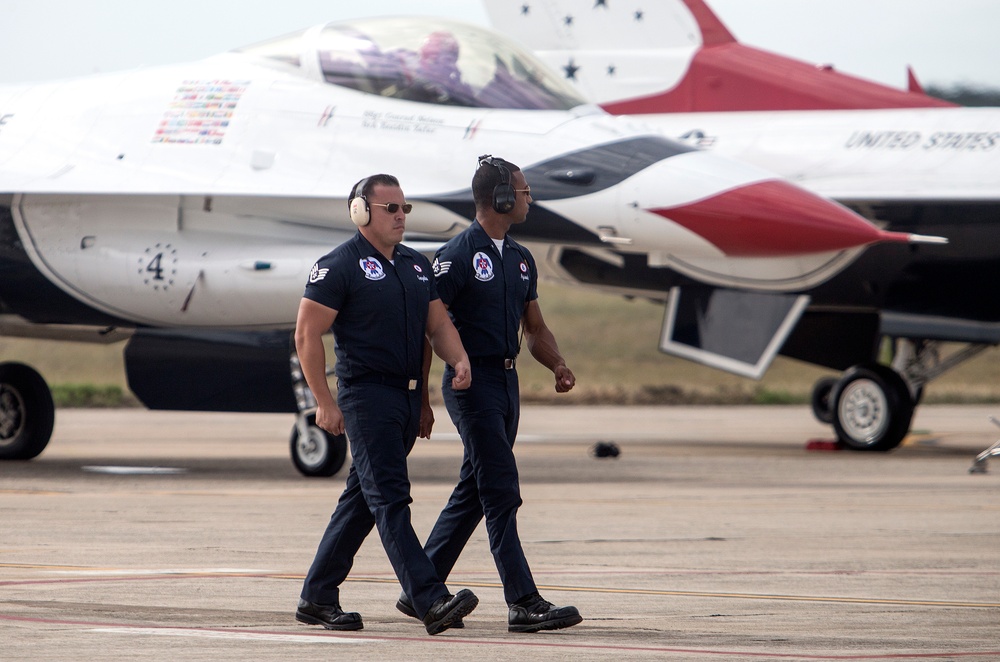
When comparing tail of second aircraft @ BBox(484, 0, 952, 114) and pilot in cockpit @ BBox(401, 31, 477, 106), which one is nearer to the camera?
pilot in cockpit @ BBox(401, 31, 477, 106)

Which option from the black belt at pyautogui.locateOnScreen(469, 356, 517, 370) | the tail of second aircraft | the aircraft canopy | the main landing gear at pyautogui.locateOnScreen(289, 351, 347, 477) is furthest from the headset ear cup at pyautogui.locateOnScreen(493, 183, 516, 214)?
the tail of second aircraft

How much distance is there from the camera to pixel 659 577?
7.28 meters

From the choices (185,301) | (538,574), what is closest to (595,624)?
(538,574)

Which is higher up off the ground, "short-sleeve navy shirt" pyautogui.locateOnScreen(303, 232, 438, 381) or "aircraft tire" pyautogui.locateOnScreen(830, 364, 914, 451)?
"short-sleeve navy shirt" pyautogui.locateOnScreen(303, 232, 438, 381)

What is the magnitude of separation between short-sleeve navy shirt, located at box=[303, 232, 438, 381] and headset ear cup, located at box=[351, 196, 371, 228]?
66 mm

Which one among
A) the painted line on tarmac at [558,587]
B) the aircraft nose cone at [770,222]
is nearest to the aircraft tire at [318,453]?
the aircraft nose cone at [770,222]

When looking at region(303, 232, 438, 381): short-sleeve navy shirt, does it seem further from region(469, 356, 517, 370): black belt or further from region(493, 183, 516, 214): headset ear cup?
region(493, 183, 516, 214): headset ear cup

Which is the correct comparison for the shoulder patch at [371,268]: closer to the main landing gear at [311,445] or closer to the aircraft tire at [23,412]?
the main landing gear at [311,445]

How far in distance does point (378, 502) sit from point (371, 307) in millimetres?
726

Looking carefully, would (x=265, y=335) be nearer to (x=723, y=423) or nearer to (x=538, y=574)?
(x=538, y=574)

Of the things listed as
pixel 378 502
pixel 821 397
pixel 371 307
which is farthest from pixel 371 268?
pixel 821 397

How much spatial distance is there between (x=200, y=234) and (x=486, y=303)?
6643 millimetres

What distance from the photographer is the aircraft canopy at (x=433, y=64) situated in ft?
39.6

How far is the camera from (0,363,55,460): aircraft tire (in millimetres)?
14344
